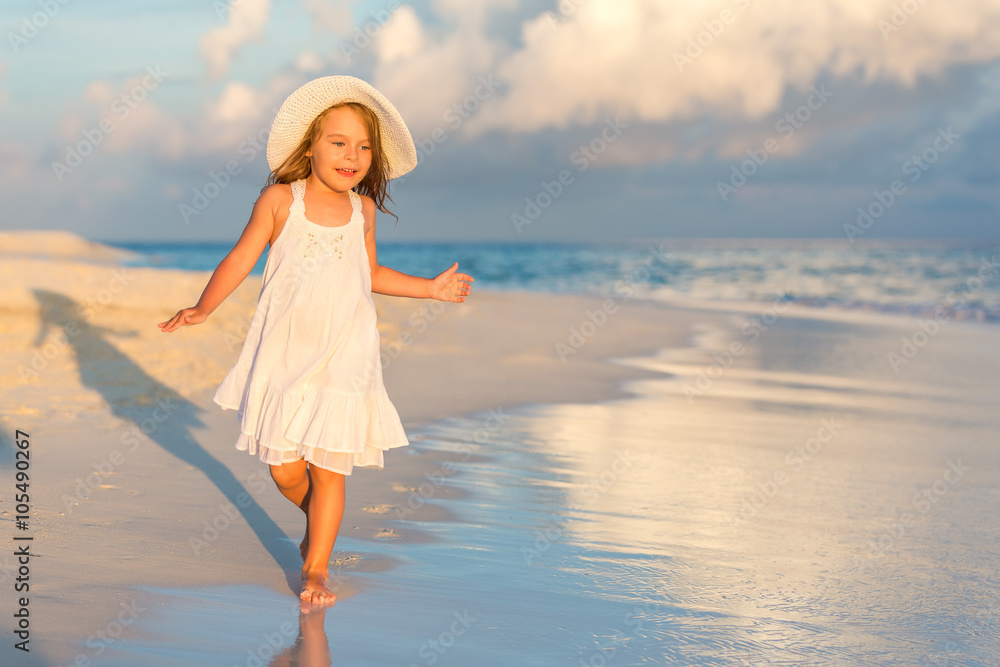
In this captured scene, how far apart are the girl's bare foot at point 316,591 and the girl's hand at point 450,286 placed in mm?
1054

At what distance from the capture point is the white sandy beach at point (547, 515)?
2625 millimetres

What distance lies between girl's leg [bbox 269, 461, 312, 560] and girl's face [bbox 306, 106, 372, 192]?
98 centimetres

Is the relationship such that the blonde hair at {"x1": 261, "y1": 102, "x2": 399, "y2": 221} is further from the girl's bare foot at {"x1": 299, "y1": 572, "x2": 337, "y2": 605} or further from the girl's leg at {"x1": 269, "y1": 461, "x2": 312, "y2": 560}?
the girl's bare foot at {"x1": 299, "y1": 572, "x2": 337, "y2": 605}

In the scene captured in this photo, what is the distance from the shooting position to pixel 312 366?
2908 mm

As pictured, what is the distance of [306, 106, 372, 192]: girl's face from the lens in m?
3.11

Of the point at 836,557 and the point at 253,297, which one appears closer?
the point at 836,557

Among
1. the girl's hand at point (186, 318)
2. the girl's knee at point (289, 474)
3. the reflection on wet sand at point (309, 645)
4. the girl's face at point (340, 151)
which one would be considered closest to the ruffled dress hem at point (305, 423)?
the girl's knee at point (289, 474)

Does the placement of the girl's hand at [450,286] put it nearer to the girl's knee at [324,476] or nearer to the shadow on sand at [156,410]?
the girl's knee at [324,476]

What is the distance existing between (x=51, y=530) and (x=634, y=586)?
2087mm

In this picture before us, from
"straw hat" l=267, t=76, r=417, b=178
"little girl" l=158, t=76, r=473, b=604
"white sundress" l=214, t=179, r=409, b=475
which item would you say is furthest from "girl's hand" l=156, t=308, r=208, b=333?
"straw hat" l=267, t=76, r=417, b=178

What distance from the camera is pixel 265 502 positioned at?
3.88 metres

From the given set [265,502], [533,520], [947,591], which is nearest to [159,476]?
[265,502]

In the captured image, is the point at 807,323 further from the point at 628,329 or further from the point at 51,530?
the point at 51,530

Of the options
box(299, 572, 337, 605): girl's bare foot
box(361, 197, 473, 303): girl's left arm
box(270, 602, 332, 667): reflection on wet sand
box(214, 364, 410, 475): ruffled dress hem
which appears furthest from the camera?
box(361, 197, 473, 303): girl's left arm
